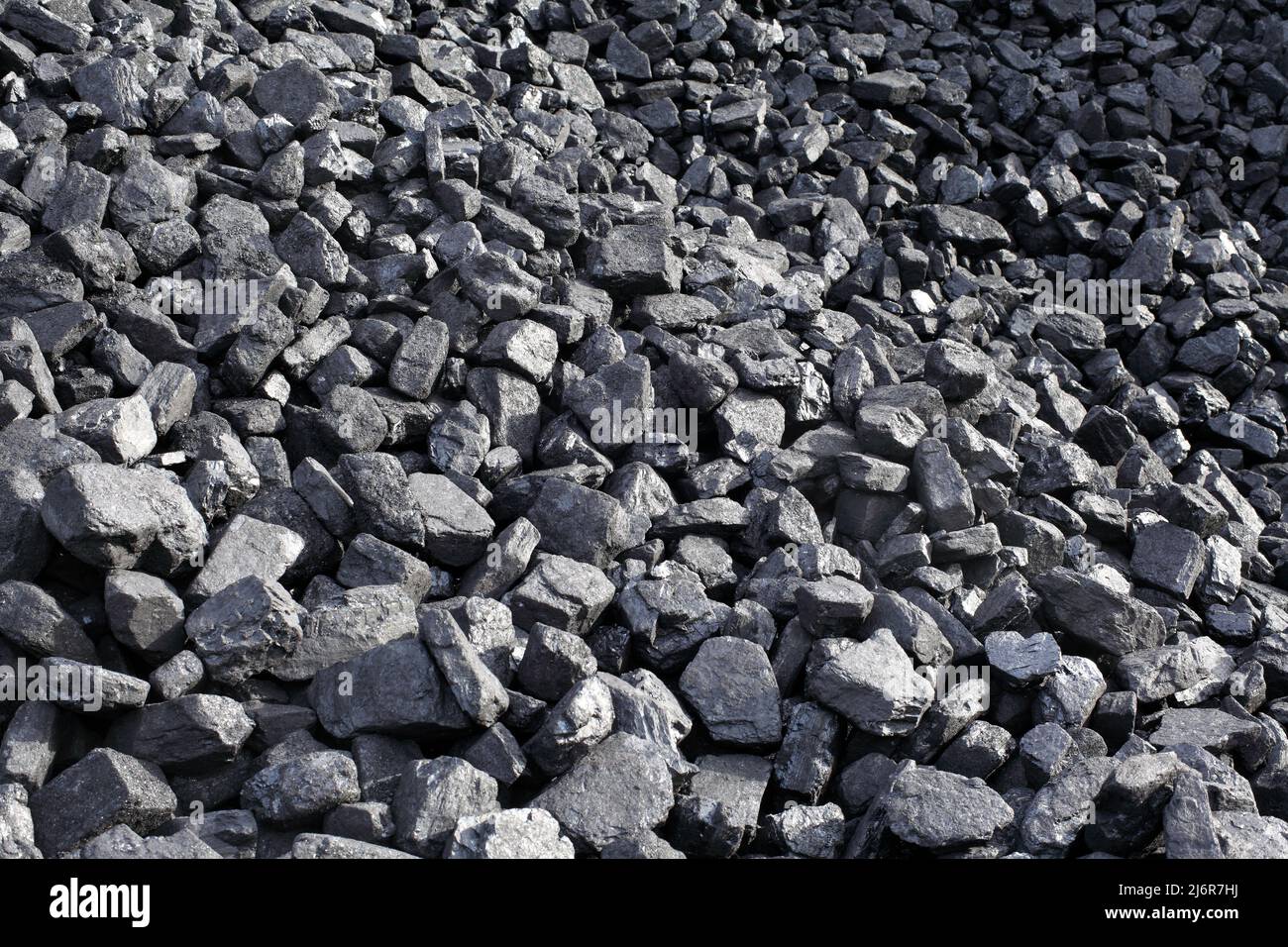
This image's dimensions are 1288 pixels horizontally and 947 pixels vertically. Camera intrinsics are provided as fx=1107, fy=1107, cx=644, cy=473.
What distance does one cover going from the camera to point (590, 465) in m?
5.07

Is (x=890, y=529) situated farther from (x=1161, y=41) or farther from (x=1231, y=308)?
(x=1161, y=41)

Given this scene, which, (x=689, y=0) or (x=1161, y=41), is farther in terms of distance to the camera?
(x=1161, y=41)

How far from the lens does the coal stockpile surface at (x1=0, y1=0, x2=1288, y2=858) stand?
3.66 meters

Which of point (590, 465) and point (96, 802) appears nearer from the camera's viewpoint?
point (96, 802)

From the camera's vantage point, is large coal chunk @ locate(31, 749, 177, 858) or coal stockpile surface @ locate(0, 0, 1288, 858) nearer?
large coal chunk @ locate(31, 749, 177, 858)

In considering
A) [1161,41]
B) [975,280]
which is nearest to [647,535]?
[975,280]

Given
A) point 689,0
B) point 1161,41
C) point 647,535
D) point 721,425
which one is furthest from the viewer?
point 1161,41

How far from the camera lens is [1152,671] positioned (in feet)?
14.7

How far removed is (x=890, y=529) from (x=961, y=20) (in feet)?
23.5

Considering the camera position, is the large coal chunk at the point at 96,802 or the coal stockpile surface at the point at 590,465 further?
the coal stockpile surface at the point at 590,465

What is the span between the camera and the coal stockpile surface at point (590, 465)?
366 centimetres

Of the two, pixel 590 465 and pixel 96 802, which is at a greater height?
pixel 590 465

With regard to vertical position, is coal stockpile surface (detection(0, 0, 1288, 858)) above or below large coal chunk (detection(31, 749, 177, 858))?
above

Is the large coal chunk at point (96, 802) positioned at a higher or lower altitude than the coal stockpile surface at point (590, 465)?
lower
